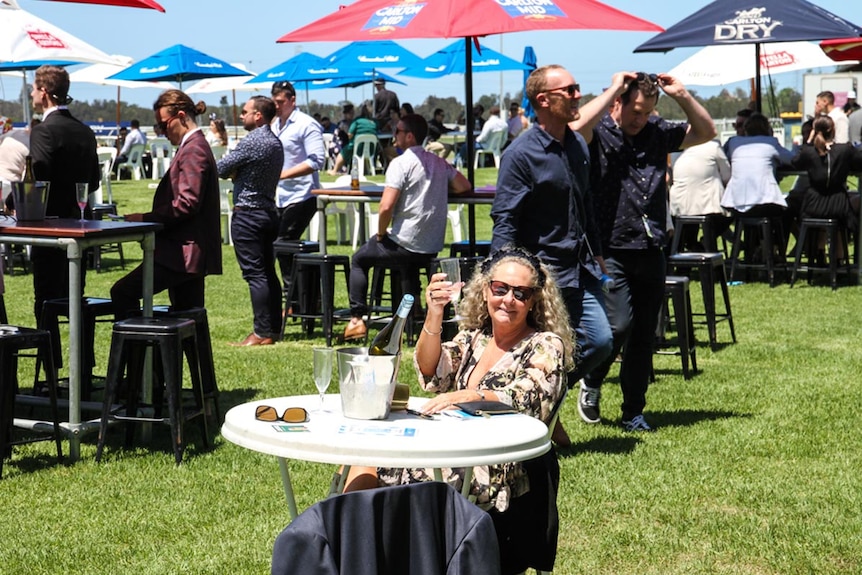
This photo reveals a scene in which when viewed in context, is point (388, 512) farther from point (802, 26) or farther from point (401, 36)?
point (802, 26)

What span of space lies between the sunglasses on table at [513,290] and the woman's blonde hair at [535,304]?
0.03 metres

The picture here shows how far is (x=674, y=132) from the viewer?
6078 mm

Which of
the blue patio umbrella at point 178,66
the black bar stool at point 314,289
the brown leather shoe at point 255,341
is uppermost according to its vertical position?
the blue patio umbrella at point 178,66

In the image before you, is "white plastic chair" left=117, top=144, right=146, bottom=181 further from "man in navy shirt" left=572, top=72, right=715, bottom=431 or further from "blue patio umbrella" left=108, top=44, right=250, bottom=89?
"man in navy shirt" left=572, top=72, right=715, bottom=431

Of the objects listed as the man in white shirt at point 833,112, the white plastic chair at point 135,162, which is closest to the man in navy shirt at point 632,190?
the man in white shirt at point 833,112

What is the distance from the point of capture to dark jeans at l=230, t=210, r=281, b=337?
8844 mm

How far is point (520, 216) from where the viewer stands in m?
5.45

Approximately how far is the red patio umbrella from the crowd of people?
1.13m

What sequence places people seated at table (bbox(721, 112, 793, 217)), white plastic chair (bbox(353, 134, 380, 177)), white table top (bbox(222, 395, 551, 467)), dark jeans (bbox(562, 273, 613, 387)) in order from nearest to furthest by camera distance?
1. white table top (bbox(222, 395, 551, 467))
2. dark jeans (bbox(562, 273, 613, 387))
3. people seated at table (bbox(721, 112, 793, 217))
4. white plastic chair (bbox(353, 134, 380, 177))

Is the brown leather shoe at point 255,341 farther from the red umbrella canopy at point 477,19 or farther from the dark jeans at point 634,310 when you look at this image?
the dark jeans at point 634,310

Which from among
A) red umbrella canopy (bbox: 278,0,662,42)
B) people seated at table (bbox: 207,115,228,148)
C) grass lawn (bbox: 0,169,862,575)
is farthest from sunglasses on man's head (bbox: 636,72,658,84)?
people seated at table (bbox: 207,115,228,148)

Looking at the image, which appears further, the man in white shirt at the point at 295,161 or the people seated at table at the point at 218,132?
the people seated at table at the point at 218,132

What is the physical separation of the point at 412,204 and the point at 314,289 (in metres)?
1.38

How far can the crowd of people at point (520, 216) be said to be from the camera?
157 inches
